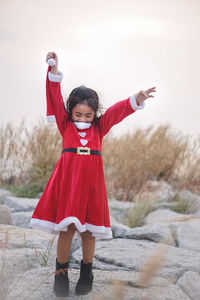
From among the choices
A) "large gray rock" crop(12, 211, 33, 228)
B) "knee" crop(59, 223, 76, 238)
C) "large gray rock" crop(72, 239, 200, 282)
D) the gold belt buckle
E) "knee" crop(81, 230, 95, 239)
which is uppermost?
the gold belt buckle

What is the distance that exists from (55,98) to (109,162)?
3462 millimetres

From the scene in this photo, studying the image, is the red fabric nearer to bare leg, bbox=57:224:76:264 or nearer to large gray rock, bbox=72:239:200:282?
bare leg, bbox=57:224:76:264

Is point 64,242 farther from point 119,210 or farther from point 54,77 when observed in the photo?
point 119,210

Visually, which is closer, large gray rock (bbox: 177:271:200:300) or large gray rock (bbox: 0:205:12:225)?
large gray rock (bbox: 177:271:200:300)

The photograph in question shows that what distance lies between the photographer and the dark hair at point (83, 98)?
191 centimetres

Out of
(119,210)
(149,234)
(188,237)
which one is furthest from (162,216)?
(149,234)

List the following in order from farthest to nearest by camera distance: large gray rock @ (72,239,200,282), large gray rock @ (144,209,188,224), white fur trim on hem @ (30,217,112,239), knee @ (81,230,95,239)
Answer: large gray rock @ (144,209,188,224) < large gray rock @ (72,239,200,282) < knee @ (81,230,95,239) < white fur trim on hem @ (30,217,112,239)

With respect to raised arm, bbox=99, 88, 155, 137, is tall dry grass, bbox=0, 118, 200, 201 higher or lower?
lower

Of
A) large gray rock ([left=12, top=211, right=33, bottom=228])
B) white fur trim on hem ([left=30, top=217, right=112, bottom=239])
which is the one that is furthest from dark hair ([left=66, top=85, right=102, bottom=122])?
large gray rock ([left=12, top=211, right=33, bottom=228])

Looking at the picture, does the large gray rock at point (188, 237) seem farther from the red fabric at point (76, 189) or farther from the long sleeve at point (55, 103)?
the long sleeve at point (55, 103)

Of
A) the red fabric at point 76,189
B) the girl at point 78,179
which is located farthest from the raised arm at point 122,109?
the red fabric at point 76,189

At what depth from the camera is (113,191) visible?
547cm

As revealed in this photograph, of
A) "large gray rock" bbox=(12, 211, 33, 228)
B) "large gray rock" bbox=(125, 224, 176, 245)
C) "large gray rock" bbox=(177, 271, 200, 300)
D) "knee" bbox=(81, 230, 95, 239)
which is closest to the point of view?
"knee" bbox=(81, 230, 95, 239)

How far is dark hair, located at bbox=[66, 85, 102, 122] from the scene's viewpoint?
1.91 m
